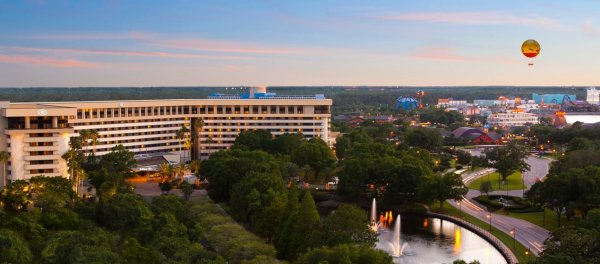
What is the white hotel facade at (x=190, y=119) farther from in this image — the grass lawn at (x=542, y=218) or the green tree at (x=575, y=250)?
the green tree at (x=575, y=250)

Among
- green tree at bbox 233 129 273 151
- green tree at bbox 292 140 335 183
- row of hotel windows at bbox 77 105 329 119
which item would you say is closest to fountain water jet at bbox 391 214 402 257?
green tree at bbox 292 140 335 183

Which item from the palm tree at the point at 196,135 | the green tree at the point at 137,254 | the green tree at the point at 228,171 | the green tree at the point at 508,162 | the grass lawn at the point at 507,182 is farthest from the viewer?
the palm tree at the point at 196,135

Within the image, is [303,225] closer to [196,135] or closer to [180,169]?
[180,169]

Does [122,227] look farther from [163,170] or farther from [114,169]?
[163,170]

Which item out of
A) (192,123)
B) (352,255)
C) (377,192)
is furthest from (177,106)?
(352,255)

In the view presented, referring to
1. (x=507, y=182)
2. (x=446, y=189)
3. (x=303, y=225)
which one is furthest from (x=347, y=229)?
(x=507, y=182)

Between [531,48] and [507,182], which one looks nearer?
[531,48]

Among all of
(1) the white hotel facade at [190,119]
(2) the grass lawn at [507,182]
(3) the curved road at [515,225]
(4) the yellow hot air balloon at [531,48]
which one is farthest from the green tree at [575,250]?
(1) the white hotel facade at [190,119]
